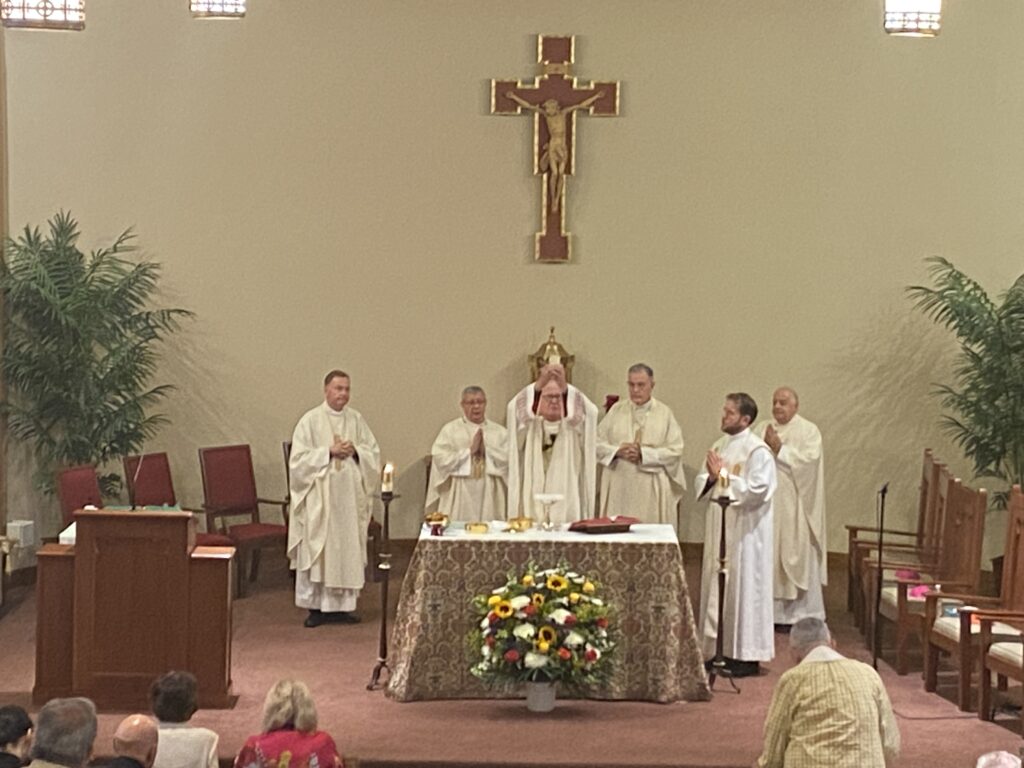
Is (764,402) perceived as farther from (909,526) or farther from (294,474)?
(294,474)

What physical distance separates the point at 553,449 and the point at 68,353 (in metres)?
3.66

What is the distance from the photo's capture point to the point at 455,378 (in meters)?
12.8

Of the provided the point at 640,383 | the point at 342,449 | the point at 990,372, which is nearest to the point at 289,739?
the point at 342,449

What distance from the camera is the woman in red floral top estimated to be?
5.97 metres

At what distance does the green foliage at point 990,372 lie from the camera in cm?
1167

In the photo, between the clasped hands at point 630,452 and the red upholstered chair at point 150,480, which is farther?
the red upholstered chair at point 150,480

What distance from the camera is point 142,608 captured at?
8680mm

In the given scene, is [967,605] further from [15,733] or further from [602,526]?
[15,733]

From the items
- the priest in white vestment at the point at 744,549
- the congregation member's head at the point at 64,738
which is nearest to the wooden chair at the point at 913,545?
the priest in white vestment at the point at 744,549

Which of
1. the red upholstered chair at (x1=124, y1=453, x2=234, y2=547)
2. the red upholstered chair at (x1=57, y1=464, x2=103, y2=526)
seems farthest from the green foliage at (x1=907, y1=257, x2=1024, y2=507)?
the red upholstered chair at (x1=57, y1=464, x2=103, y2=526)

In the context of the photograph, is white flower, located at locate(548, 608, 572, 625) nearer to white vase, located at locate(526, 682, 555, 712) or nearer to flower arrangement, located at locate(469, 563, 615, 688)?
flower arrangement, located at locate(469, 563, 615, 688)

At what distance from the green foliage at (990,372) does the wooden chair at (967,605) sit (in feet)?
6.44

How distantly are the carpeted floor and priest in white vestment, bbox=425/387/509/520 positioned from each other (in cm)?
156

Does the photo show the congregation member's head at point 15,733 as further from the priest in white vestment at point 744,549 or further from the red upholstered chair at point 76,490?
the red upholstered chair at point 76,490
